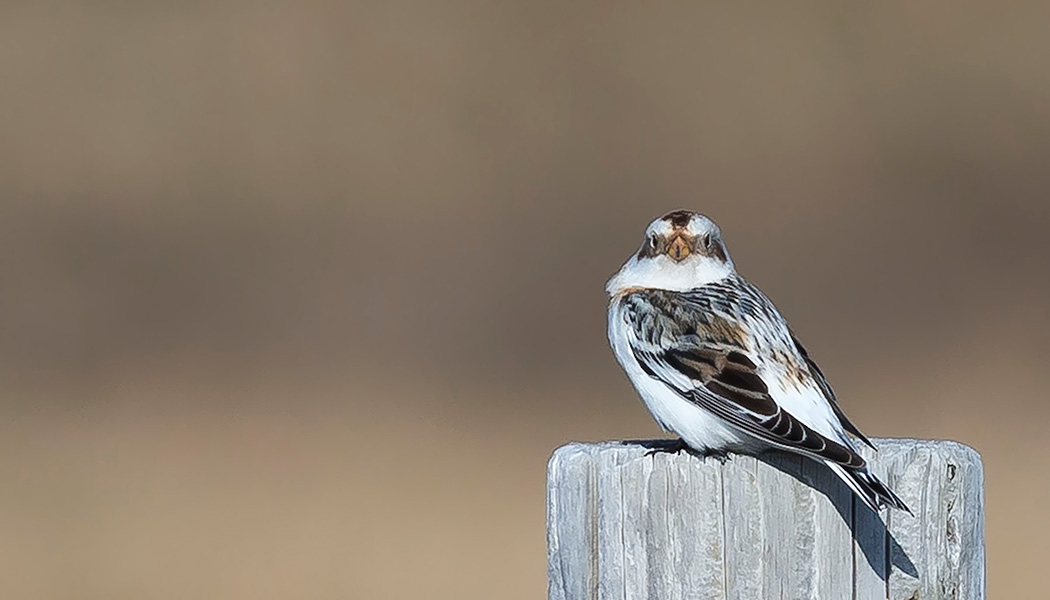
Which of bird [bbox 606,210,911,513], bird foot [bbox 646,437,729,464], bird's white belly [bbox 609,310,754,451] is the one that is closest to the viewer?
bird foot [bbox 646,437,729,464]

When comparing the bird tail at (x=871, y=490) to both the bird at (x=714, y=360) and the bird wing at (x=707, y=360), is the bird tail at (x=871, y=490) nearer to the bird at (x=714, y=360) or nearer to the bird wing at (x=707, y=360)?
the bird at (x=714, y=360)

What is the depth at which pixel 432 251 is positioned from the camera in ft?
31.2

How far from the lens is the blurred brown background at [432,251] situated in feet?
23.1

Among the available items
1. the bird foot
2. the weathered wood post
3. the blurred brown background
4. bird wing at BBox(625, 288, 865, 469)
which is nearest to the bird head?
bird wing at BBox(625, 288, 865, 469)

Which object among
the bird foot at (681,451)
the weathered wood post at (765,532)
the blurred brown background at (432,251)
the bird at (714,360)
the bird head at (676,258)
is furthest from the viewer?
the blurred brown background at (432,251)

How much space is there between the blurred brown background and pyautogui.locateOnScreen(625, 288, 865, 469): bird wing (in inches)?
111

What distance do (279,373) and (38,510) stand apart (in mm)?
1663

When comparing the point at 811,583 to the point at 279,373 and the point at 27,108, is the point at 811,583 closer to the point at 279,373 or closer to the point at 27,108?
the point at 279,373

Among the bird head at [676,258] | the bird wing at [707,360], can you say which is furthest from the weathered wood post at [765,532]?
the bird head at [676,258]

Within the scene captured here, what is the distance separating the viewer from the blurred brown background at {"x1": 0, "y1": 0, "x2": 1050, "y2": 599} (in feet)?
23.1

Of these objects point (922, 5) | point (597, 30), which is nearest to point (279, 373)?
point (597, 30)

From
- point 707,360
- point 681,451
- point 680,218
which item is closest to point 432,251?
point 680,218

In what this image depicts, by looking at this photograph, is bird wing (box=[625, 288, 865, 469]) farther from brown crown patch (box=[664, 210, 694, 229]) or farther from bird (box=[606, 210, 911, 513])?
brown crown patch (box=[664, 210, 694, 229])

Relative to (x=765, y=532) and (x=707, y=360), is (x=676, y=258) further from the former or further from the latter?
(x=765, y=532)
